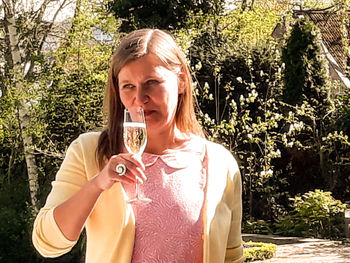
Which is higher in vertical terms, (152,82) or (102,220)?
(152,82)

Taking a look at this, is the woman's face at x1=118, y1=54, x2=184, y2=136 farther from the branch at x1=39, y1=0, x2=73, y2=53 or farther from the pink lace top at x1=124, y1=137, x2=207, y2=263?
the branch at x1=39, y1=0, x2=73, y2=53

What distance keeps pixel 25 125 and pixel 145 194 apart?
1098 cm

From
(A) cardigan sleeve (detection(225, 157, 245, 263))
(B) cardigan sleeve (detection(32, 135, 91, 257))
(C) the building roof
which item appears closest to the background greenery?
(C) the building roof

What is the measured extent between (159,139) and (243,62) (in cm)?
1132

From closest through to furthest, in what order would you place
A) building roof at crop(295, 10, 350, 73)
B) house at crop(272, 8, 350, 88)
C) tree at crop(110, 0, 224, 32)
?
1. tree at crop(110, 0, 224, 32)
2. house at crop(272, 8, 350, 88)
3. building roof at crop(295, 10, 350, 73)

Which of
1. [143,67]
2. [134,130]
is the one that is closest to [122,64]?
[143,67]

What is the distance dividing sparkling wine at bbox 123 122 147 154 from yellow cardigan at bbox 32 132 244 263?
135 millimetres

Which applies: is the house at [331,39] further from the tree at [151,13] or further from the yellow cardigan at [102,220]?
the yellow cardigan at [102,220]

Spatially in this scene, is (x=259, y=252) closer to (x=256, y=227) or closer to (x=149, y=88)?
(x=256, y=227)

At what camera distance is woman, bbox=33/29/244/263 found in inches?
78.0

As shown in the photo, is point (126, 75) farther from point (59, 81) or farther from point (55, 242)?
point (59, 81)

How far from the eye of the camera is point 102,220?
6.60 feet

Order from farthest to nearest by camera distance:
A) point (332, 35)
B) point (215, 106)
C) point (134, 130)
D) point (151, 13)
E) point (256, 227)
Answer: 1. point (332, 35)
2. point (151, 13)
3. point (215, 106)
4. point (256, 227)
5. point (134, 130)

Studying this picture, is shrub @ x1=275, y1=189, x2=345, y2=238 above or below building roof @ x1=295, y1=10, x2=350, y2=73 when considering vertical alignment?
below
